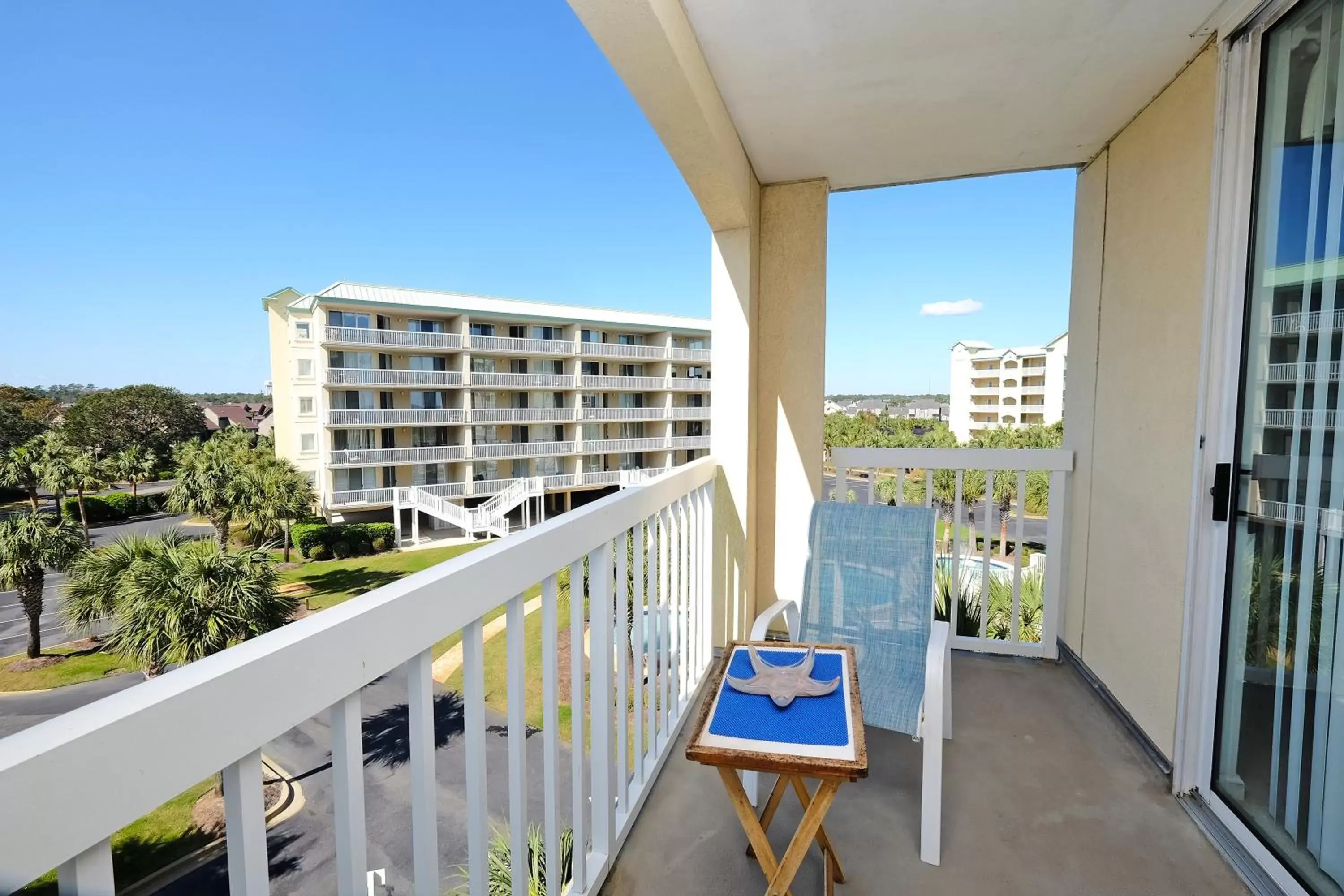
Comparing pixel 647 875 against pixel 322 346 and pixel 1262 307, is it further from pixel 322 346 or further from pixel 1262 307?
pixel 322 346

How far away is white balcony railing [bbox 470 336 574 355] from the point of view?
6.47 meters

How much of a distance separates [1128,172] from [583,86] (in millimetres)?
11035

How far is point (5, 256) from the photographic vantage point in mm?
2400

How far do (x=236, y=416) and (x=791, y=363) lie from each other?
8.76ft

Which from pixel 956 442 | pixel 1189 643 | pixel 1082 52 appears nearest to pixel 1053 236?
pixel 956 442

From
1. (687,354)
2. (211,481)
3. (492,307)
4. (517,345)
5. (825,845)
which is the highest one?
(492,307)

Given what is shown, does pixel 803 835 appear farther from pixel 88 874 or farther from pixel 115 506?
pixel 115 506

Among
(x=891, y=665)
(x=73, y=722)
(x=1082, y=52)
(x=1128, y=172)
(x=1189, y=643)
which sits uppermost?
(x=1082, y=52)

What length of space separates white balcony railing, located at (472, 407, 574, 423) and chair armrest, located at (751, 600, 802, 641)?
16.5ft

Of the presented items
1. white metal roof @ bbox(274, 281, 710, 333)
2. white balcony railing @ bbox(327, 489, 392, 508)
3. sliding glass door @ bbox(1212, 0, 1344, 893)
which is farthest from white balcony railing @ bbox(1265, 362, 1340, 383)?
white balcony railing @ bbox(327, 489, 392, 508)

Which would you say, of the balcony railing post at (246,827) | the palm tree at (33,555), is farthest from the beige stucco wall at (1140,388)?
the palm tree at (33,555)

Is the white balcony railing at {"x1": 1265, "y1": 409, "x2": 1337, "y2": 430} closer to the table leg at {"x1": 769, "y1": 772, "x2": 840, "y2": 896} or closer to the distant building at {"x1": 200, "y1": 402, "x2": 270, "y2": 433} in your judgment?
the table leg at {"x1": 769, "y1": 772, "x2": 840, "y2": 896}

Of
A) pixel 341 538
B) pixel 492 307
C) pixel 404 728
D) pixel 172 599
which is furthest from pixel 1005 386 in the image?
pixel 172 599

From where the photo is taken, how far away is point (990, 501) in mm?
3008
